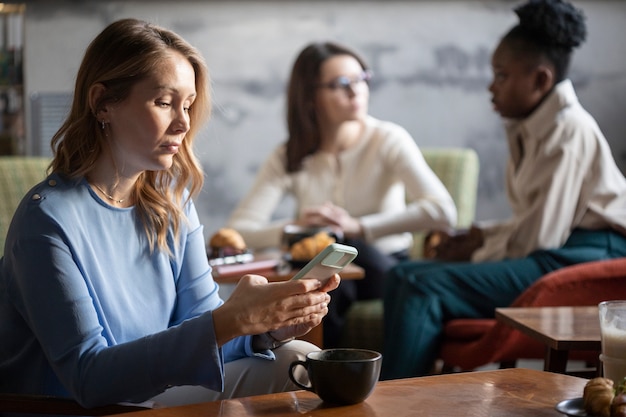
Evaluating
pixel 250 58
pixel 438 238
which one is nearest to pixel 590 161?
pixel 438 238

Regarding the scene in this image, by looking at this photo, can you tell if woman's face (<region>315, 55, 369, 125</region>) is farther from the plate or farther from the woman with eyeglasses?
the plate

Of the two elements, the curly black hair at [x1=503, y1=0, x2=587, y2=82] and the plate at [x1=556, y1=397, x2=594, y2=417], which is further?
the curly black hair at [x1=503, y1=0, x2=587, y2=82]

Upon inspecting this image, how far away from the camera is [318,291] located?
4.51 ft

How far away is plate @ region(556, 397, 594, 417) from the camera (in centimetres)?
116

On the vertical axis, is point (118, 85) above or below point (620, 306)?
above

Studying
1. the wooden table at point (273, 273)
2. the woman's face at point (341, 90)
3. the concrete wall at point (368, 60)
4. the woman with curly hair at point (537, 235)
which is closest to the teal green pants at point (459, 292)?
the woman with curly hair at point (537, 235)

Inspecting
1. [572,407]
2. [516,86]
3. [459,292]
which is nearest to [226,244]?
[459,292]

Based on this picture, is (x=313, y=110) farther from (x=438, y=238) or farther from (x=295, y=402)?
(x=295, y=402)

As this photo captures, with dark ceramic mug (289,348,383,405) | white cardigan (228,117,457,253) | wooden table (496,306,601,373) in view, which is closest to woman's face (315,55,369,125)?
white cardigan (228,117,457,253)

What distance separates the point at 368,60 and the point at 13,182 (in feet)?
6.54

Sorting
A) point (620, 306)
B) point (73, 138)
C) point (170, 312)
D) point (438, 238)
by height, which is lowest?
point (438, 238)

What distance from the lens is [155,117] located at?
1534mm

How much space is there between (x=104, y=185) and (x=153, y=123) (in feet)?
0.50

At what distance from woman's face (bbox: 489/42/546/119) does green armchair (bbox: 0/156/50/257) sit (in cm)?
174
